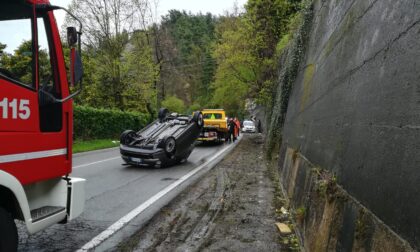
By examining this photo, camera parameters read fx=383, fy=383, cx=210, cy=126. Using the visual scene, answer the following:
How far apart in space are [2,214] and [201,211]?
3.83m

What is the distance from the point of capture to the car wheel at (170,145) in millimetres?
12365

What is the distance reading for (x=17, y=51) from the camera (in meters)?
3.77

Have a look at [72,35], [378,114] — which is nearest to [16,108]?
[72,35]

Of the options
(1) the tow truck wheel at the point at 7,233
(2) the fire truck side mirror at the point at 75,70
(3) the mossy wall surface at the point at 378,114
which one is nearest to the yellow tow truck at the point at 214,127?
(3) the mossy wall surface at the point at 378,114

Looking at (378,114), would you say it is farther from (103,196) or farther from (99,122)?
(99,122)

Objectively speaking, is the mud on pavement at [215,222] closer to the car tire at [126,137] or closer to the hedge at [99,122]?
the car tire at [126,137]

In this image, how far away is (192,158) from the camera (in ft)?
51.9

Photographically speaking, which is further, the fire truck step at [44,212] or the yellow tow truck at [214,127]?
the yellow tow truck at [214,127]

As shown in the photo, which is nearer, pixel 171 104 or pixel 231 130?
pixel 231 130

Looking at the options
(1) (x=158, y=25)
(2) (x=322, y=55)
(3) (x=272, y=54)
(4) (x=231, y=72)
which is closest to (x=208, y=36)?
(1) (x=158, y=25)

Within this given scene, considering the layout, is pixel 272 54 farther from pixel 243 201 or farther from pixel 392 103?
pixel 392 103

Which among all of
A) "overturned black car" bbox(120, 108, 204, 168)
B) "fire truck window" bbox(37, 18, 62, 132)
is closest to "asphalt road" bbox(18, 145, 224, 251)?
"overturned black car" bbox(120, 108, 204, 168)

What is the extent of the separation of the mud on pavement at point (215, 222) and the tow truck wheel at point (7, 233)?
5.25 feet

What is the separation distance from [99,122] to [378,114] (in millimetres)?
22787
